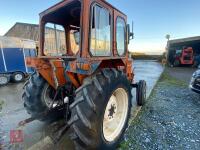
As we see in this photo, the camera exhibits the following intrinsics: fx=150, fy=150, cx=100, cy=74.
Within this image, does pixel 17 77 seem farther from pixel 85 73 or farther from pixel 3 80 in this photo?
pixel 85 73

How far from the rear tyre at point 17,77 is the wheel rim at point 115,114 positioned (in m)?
7.68

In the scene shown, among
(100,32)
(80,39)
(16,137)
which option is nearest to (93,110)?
(80,39)

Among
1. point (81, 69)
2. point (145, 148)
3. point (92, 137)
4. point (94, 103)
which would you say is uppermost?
point (81, 69)

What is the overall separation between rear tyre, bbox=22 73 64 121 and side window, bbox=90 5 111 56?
142cm

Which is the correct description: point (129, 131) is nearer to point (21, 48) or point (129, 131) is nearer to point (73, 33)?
point (73, 33)

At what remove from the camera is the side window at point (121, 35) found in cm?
299

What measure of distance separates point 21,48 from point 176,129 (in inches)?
352

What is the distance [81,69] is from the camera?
2.01 m

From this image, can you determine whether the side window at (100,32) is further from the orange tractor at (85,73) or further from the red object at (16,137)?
the red object at (16,137)

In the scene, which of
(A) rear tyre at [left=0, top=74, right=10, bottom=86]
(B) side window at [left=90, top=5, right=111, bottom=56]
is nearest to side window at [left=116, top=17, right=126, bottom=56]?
(B) side window at [left=90, top=5, right=111, bottom=56]

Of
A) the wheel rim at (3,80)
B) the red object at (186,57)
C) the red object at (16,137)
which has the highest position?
the red object at (186,57)

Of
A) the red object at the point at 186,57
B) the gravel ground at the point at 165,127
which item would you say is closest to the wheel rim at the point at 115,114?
the gravel ground at the point at 165,127

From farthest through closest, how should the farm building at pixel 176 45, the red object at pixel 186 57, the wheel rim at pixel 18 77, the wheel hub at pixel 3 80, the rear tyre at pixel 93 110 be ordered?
the farm building at pixel 176 45 → the red object at pixel 186 57 → the wheel rim at pixel 18 77 → the wheel hub at pixel 3 80 → the rear tyre at pixel 93 110

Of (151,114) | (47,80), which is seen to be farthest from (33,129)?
(151,114)
